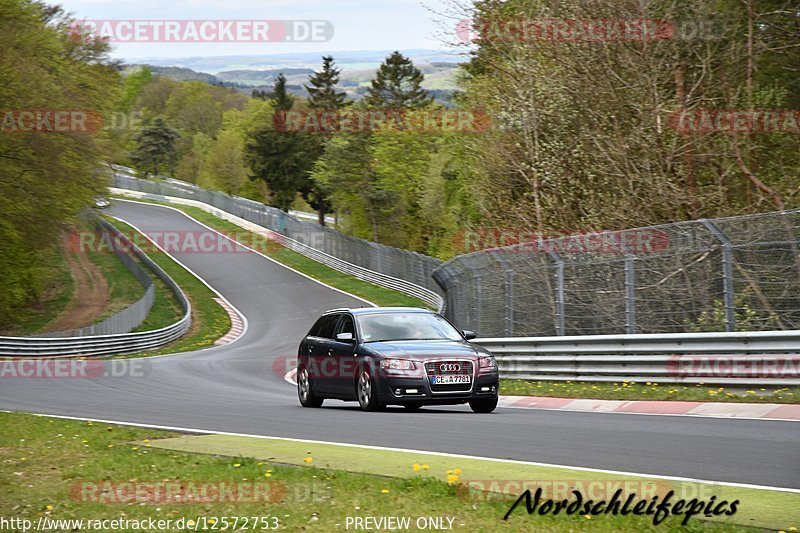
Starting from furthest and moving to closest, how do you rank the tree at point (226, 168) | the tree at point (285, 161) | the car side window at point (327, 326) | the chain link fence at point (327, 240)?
the tree at point (226, 168)
the tree at point (285, 161)
the chain link fence at point (327, 240)
the car side window at point (327, 326)

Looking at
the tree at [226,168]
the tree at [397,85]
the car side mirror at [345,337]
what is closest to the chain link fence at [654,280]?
the car side mirror at [345,337]

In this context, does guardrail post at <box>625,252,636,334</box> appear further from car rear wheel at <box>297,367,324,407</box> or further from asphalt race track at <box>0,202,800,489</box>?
car rear wheel at <box>297,367,324,407</box>

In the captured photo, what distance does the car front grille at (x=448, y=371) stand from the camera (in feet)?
47.2

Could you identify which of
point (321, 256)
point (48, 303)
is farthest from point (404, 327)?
point (321, 256)

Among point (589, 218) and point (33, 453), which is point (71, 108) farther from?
point (33, 453)

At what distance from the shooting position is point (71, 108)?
1722 inches

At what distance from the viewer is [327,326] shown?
682 inches

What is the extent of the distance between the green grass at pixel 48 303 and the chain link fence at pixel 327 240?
17468mm

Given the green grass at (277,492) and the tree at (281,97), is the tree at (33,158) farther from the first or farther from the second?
the tree at (281,97)

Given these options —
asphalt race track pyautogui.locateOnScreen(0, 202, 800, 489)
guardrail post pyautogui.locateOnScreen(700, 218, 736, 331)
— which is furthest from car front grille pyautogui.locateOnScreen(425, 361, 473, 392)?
guardrail post pyautogui.locateOnScreen(700, 218, 736, 331)

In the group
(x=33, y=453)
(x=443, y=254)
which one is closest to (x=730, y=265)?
(x=33, y=453)

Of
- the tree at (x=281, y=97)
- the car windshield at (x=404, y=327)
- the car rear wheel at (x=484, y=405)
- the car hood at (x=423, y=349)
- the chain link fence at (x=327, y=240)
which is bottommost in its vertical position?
the chain link fence at (x=327, y=240)

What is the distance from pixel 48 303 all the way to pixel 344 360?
136ft

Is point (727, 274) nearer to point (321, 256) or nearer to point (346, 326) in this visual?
point (346, 326)
